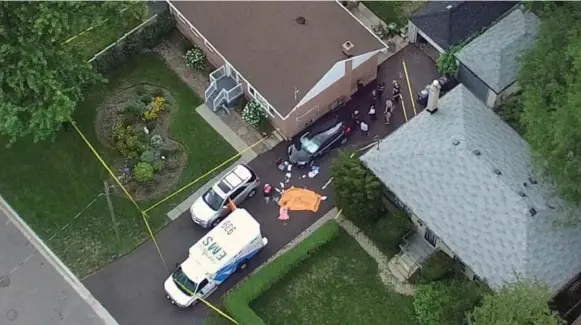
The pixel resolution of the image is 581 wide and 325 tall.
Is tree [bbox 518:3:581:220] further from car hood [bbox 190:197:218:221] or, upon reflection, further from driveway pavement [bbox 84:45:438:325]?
car hood [bbox 190:197:218:221]

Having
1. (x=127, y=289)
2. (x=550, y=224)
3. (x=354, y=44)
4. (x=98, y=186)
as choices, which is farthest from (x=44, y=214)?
(x=550, y=224)

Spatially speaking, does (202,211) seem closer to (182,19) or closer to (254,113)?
(254,113)

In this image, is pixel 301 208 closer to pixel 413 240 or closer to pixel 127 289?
pixel 413 240

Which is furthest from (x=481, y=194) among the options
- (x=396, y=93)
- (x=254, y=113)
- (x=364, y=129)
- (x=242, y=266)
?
(x=254, y=113)

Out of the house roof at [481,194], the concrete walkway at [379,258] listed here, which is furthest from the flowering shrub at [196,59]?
the concrete walkway at [379,258]

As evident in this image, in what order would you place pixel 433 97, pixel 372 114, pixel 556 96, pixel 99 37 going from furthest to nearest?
pixel 99 37
pixel 372 114
pixel 433 97
pixel 556 96

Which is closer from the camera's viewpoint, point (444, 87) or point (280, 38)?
point (280, 38)

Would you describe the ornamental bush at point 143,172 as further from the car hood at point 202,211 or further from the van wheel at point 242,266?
the van wheel at point 242,266
